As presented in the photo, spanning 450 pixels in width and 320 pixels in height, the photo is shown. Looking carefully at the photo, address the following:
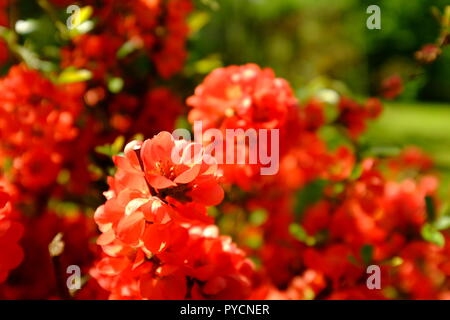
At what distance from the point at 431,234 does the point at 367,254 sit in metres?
0.13

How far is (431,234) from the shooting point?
2.59ft

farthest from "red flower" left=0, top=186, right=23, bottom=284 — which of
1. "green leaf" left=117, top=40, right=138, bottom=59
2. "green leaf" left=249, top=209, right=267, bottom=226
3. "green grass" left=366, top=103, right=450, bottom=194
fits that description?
"green grass" left=366, top=103, right=450, bottom=194

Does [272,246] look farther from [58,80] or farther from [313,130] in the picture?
[58,80]

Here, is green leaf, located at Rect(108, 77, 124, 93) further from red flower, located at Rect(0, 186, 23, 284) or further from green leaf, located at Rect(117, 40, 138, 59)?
red flower, located at Rect(0, 186, 23, 284)

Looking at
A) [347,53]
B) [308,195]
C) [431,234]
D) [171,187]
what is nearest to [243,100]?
[171,187]

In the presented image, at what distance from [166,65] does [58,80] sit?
0.19 metres

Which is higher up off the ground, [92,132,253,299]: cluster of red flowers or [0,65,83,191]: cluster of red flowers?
[0,65,83,191]: cluster of red flowers

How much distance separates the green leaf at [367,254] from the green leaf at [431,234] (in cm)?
10

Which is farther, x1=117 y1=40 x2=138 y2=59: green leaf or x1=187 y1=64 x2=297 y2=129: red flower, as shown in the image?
x1=117 y1=40 x2=138 y2=59: green leaf

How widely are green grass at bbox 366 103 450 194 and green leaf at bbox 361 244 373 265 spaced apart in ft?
8.39

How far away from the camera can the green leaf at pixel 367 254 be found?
72cm

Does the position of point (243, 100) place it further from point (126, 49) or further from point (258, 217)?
point (258, 217)

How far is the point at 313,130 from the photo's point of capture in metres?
1.01

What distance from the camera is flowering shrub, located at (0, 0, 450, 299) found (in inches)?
20.7
